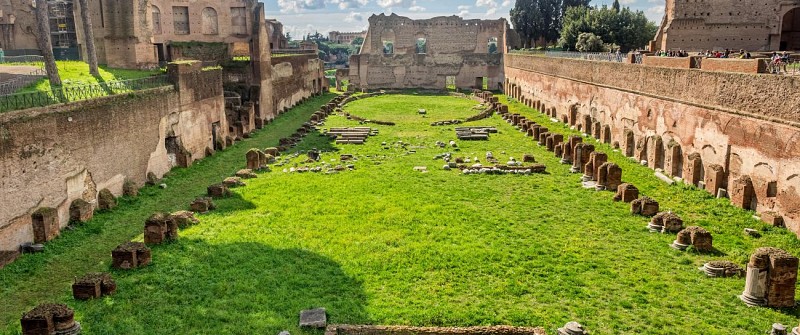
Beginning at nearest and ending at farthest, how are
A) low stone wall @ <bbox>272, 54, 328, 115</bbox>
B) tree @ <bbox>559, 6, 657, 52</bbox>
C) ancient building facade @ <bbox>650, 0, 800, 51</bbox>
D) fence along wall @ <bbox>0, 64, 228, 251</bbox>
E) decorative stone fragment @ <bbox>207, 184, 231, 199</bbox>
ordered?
fence along wall @ <bbox>0, 64, 228, 251</bbox> → decorative stone fragment @ <bbox>207, 184, 231, 199</bbox> → ancient building facade @ <bbox>650, 0, 800, 51</bbox> → low stone wall @ <bbox>272, 54, 328, 115</bbox> → tree @ <bbox>559, 6, 657, 52</bbox>

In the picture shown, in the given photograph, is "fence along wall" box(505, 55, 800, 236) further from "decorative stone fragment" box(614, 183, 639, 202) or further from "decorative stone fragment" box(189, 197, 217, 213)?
"decorative stone fragment" box(189, 197, 217, 213)

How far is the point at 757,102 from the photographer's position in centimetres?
1339

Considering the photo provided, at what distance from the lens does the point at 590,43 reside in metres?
37.0

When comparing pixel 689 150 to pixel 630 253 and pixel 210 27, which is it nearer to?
pixel 630 253

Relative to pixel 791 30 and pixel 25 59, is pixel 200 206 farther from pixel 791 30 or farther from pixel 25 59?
pixel 791 30

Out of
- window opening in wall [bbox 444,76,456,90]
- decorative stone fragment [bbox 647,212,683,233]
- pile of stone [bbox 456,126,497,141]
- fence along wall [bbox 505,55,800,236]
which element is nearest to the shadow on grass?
decorative stone fragment [bbox 647,212,683,233]

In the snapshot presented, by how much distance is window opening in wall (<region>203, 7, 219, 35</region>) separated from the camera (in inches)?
1403

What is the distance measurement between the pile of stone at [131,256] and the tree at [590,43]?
31.7m

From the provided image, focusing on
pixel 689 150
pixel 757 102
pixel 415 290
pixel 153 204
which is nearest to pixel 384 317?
pixel 415 290

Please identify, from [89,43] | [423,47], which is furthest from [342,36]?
[89,43]

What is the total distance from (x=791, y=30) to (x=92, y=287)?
31339 millimetres

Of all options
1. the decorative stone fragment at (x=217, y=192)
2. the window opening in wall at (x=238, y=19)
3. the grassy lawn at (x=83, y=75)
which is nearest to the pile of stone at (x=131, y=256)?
the decorative stone fragment at (x=217, y=192)

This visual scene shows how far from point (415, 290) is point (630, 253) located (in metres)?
4.17

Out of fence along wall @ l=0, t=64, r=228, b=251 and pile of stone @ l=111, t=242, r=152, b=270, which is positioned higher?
fence along wall @ l=0, t=64, r=228, b=251
